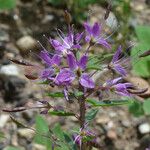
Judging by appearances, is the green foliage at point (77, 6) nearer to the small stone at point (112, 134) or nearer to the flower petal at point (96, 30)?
the small stone at point (112, 134)

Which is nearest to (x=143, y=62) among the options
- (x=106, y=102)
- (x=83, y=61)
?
(x=106, y=102)

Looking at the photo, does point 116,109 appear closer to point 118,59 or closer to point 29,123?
point 29,123

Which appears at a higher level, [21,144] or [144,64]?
[144,64]

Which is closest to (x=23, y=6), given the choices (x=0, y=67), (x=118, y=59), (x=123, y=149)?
(x=0, y=67)

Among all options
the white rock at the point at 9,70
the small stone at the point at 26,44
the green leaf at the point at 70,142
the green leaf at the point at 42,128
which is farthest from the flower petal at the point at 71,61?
the small stone at the point at 26,44

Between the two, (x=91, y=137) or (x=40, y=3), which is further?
(x=40, y=3)

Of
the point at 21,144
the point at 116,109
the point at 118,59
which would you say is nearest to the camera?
the point at 118,59
